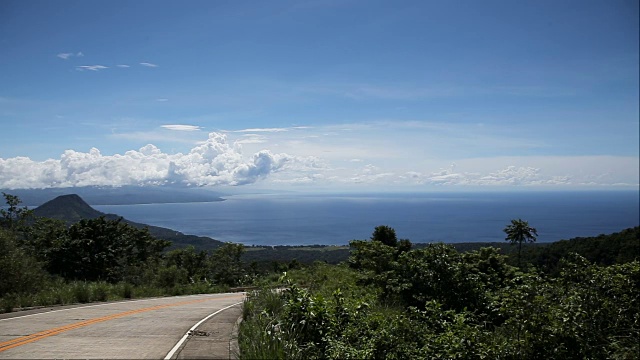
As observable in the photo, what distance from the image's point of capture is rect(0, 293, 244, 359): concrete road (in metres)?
7.93

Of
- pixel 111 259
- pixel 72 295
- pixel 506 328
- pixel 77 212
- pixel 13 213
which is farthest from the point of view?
pixel 77 212

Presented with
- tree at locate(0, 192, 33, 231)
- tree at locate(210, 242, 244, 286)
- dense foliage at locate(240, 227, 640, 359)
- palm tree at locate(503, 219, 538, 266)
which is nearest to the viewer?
dense foliage at locate(240, 227, 640, 359)

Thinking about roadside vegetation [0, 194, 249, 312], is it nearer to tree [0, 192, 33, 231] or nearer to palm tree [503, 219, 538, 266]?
Result: tree [0, 192, 33, 231]

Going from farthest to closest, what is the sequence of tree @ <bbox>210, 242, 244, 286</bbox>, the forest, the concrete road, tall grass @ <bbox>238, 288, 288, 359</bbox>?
tree @ <bbox>210, 242, 244, 286</bbox>, the concrete road, the forest, tall grass @ <bbox>238, 288, 288, 359</bbox>

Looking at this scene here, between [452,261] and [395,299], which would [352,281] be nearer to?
[395,299]

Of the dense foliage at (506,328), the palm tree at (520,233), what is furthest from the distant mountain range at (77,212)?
the dense foliage at (506,328)

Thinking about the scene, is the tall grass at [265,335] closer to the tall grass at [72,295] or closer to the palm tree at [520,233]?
the tall grass at [72,295]

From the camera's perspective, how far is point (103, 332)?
9.84 m

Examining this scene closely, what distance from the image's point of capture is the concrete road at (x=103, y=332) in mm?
7926

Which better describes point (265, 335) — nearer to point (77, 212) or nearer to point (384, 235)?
point (384, 235)

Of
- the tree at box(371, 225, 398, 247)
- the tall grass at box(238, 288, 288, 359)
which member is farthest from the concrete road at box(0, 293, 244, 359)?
the tree at box(371, 225, 398, 247)

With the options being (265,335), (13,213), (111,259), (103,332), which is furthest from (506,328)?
(13,213)

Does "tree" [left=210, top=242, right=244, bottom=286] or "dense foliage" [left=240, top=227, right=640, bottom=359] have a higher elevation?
"dense foliage" [left=240, top=227, right=640, bottom=359]

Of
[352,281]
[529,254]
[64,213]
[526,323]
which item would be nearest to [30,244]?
[352,281]
